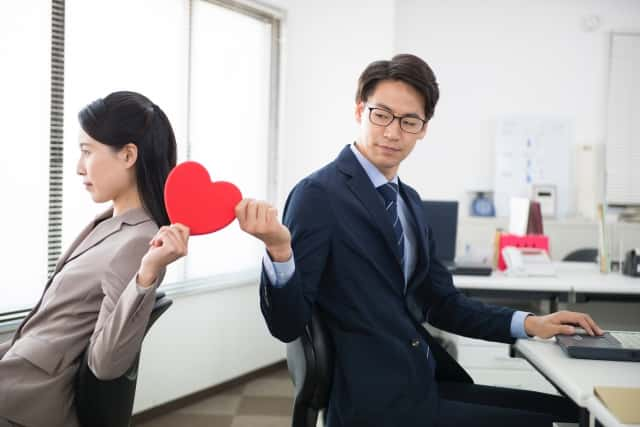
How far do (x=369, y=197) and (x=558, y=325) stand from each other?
0.59 m

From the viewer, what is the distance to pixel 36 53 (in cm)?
250

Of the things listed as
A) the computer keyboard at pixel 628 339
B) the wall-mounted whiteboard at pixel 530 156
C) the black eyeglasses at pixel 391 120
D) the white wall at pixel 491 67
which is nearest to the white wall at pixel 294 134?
the white wall at pixel 491 67

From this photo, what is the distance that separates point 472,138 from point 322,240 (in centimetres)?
442

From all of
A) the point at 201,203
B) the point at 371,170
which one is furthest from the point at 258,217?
the point at 371,170

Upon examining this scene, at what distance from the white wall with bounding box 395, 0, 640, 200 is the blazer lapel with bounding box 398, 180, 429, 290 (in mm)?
3878

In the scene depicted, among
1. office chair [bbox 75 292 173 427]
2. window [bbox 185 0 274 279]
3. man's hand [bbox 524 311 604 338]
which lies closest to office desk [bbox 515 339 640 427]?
man's hand [bbox 524 311 604 338]

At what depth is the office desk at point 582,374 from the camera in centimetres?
111

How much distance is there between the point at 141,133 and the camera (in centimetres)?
147

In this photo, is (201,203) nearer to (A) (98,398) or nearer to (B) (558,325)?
(A) (98,398)

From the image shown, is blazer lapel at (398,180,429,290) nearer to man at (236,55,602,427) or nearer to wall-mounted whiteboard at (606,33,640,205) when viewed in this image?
man at (236,55,602,427)

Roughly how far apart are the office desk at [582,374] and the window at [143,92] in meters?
2.07

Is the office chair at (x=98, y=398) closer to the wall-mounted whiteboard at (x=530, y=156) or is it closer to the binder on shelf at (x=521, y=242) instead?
the binder on shelf at (x=521, y=242)

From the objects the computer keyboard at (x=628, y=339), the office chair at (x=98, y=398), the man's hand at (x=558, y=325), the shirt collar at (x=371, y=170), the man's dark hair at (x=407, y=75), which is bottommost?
the office chair at (x=98, y=398)

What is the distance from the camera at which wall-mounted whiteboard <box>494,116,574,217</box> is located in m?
5.37
